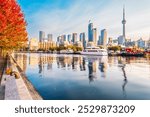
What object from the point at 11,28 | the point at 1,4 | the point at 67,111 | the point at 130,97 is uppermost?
the point at 1,4

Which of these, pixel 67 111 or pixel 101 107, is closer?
pixel 67 111

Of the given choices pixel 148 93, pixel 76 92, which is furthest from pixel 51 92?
pixel 148 93

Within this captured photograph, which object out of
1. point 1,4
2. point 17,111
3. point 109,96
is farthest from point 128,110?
point 1,4

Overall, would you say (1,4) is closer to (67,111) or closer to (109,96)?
(109,96)

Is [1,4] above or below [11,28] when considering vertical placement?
above

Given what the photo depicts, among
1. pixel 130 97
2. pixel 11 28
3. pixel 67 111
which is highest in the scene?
pixel 11 28

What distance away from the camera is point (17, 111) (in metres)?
10.8

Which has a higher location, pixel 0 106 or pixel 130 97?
pixel 0 106

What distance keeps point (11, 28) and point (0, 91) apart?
1794cm

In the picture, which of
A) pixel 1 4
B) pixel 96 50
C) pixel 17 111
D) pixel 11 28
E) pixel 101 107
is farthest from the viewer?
pixel 96 50

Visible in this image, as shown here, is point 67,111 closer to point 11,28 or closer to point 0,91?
point 0,91

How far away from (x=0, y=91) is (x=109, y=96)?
31.8ft

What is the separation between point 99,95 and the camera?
72.1 ft

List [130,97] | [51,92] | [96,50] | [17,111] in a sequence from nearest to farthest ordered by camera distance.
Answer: [17,111] < [130,97] < [51,92] < [96,50]
